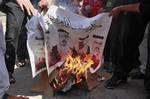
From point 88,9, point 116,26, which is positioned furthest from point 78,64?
point 88,9

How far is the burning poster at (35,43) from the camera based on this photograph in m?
4.79

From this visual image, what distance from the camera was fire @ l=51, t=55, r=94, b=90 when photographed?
4855 mm

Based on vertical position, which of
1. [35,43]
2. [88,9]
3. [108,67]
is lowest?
[108,67]

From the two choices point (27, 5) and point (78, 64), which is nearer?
point (78, 64)

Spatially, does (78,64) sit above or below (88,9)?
below

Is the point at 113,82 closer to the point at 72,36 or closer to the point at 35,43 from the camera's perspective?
the point at 72,36

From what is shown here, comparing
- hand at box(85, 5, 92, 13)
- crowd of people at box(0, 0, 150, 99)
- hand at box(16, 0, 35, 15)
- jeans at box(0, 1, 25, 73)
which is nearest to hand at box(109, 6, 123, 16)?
crowd of people at box(0, 0, 150, 99)

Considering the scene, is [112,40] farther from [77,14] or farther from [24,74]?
[24,74]

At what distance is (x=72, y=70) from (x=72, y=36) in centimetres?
40

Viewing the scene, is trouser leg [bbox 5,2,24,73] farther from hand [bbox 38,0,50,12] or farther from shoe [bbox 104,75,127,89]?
shoe [bbox 104,75,127,89]

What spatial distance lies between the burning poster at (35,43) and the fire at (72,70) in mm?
278

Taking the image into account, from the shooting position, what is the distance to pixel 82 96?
16.3 ft

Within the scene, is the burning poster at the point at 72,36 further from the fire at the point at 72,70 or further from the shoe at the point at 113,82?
the shoe at the point at 113,82

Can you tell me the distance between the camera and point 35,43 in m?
4.80
